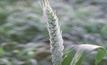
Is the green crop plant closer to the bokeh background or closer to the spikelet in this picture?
the spikelet

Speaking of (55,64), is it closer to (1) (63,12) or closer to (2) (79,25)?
(2) (79,25)

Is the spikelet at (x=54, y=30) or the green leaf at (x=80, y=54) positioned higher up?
the spikelet at (x=54, y=30)

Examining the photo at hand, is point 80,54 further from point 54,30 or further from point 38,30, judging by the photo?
point 38,30

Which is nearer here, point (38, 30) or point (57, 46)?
point (57, 46)

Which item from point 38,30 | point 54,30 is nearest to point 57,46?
point 54,30

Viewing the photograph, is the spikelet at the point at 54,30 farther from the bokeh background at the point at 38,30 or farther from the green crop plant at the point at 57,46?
the bokeh background at the point at 38,30

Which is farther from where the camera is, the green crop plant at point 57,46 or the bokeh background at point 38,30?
the bokeh background at point 38,30

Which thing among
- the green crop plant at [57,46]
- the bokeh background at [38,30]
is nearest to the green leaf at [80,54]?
the green crop plant at [57,46]

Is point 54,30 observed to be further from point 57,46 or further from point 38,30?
point 38,30

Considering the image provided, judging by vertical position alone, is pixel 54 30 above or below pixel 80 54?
above
